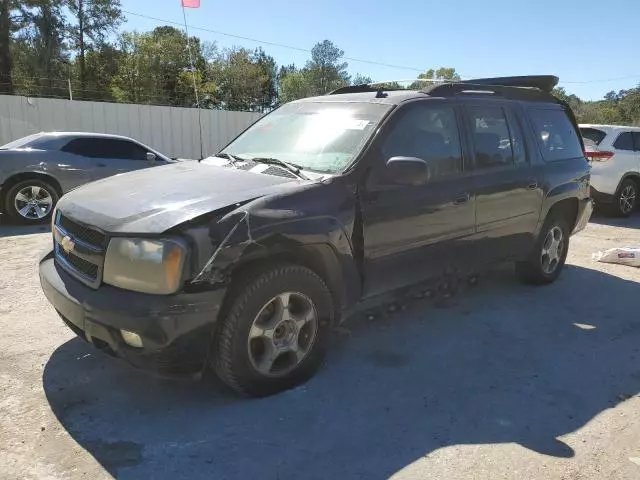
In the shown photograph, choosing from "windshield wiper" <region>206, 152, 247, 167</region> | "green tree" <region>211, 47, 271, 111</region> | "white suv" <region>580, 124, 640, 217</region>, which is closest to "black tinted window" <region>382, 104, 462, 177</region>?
"windshield wiper" <region>206, 152, 247, 167</region>

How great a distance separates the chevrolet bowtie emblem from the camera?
3.18 metres

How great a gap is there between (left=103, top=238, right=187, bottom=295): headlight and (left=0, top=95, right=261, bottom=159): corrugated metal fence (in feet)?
48.1

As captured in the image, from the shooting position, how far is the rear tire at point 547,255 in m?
5.46

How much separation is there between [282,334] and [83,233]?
4.24 ft

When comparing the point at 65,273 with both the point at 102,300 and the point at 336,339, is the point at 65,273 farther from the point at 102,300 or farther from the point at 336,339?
the point at 336,339

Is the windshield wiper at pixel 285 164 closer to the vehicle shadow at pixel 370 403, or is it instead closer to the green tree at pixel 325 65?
the vehicle shadow at pixel 370 403

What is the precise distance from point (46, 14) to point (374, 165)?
37.1 meters

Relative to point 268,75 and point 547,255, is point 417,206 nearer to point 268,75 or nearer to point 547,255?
point 547,255

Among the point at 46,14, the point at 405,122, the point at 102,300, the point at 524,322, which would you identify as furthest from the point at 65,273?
the point at 46,14

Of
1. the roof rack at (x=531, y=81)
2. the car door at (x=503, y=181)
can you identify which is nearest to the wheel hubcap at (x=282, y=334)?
the car door at (x=503, y=181)

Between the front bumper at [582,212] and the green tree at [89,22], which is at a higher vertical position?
the green tree at [89,22]

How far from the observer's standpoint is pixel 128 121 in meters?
17.4

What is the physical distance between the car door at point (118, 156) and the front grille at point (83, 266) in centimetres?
625

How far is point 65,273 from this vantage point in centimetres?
326
